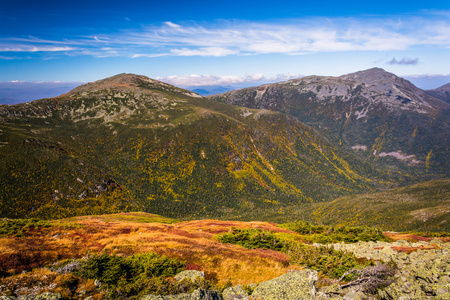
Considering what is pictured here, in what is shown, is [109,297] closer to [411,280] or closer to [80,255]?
[80,255]

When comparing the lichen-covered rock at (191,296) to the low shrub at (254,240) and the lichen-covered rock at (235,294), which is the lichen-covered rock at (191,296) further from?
the low shrub at (254,240)

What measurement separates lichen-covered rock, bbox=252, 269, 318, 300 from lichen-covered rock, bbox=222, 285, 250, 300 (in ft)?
3.06

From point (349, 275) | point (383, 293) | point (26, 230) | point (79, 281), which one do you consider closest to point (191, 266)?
point (79, 281)

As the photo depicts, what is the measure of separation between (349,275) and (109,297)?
21.2 m

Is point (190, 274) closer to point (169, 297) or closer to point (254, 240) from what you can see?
point (169, 297)

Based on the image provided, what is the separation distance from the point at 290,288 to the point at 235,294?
4.85 m

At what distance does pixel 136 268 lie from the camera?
22.6 meters

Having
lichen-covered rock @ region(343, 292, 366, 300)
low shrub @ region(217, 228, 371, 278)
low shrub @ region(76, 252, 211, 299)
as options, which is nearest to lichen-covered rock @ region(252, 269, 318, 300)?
lichen-covered rock @ region(343, 292, 366, 300)

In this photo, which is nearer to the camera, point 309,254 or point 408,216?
point 309,254

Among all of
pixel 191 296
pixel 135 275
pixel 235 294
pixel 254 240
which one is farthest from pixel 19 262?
pixel 254 240

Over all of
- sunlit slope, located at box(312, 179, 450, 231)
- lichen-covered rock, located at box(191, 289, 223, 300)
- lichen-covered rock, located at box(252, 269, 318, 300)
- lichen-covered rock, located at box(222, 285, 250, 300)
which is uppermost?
lichen-covered rock, located at box(191, 289, 223, 300)

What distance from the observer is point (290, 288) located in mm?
18453

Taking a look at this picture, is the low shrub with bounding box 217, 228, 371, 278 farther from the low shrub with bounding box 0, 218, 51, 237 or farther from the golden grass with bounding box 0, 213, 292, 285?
the low shrub with bounding box 0, 218, 51, 237

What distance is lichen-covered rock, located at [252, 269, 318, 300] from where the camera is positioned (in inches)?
694
